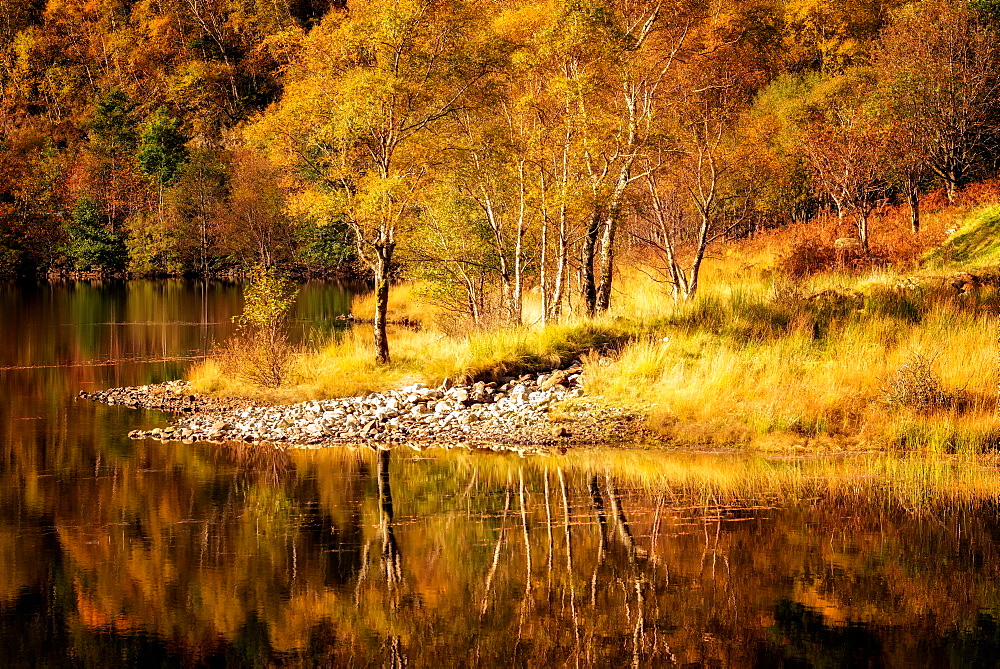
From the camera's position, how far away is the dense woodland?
27562 millimetres

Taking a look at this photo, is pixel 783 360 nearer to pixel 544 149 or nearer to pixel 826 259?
pixel 544 149

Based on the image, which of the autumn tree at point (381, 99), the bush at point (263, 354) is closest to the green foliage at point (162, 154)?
the bush at point (263, 354)

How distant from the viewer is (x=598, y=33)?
92.2 ft

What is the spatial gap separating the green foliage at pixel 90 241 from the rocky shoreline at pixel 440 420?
235 feet

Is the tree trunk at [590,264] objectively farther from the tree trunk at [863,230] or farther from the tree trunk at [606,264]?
the tree trunk at [863,230]

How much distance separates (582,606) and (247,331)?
1441 inches

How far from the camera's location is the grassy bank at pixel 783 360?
60.7 feet

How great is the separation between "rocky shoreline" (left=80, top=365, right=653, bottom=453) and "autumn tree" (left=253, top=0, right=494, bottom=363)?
13.4 ft

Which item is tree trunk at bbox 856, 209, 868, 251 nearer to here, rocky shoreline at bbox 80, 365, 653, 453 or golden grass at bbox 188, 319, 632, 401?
golden grass at bbox 188, 319, 632, 401

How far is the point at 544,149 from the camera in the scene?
3005cm

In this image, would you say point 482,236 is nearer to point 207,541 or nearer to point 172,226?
point 207,541

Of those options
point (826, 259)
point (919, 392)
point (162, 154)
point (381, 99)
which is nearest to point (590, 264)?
point (381, 99)

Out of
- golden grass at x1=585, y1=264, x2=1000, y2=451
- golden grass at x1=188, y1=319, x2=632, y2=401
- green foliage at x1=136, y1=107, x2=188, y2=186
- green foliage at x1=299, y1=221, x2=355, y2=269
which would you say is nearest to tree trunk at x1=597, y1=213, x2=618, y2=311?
golden grass at x1=188, y1=319, x2=632, y2=401

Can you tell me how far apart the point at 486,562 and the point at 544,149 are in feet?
62.8
